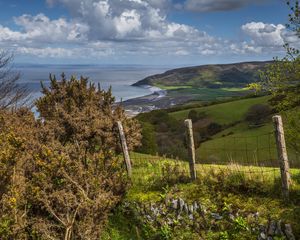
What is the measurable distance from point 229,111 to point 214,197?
320 feet

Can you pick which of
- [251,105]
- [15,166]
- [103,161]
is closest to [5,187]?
[15,166]

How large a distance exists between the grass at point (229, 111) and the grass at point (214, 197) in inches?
3433

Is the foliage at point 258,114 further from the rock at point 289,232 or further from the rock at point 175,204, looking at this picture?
the rock at point 289,232

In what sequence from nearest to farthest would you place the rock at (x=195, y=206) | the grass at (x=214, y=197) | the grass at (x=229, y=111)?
1. the grass at (x=214, y=197)
2. the rock at (x=195, y=206)
3. the grass at (x=229, y=111)

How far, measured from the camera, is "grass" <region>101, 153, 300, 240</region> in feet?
35.2

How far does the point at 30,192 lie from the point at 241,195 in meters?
7.45

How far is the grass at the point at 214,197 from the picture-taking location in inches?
422

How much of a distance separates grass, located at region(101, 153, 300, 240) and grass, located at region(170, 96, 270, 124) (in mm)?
87202

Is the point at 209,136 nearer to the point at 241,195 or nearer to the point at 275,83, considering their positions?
the point at 275,83

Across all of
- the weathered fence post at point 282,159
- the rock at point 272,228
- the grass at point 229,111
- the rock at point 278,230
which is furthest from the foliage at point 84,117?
the grass at point 229,111

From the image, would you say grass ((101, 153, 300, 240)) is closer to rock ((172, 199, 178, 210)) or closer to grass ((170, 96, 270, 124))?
rock ((172, 199, 178, 210))

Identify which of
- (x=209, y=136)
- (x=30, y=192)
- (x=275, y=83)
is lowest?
(x=209, y=136)

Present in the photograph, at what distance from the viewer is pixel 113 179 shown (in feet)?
46.6

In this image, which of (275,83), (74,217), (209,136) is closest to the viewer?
(74,217)
